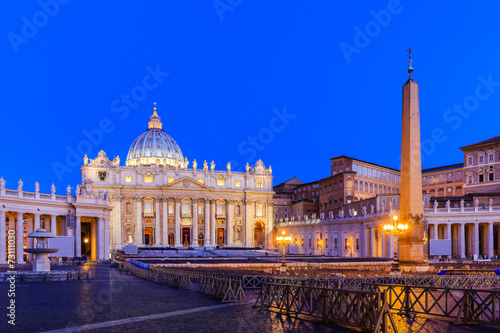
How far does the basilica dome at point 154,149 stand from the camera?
129m

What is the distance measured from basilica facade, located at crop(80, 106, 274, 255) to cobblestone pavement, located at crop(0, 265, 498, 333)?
79.5 metres

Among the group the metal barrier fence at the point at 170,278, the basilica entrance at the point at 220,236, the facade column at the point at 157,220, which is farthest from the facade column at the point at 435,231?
the facade column at the point at 157,220

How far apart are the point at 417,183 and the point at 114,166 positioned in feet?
270

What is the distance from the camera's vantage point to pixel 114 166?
102 meters

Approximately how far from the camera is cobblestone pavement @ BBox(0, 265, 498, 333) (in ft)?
42.2

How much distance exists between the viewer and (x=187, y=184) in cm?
10538

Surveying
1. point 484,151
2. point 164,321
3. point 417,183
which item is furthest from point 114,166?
point 164,321

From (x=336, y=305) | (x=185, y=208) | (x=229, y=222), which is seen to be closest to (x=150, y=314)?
(x=336, y=305)

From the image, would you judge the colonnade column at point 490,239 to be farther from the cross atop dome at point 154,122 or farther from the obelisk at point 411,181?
the cross atop dome at point 154,122

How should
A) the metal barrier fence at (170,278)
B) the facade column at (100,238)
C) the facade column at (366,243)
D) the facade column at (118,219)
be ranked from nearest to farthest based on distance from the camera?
the metal barrier fence at (170,278) → the facade column at (100,238) → the facade column at (366,243) → the facade column at (118,219)

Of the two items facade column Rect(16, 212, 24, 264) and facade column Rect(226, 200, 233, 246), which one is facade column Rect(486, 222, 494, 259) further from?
facade column Rect(226, 200, 233, 246)

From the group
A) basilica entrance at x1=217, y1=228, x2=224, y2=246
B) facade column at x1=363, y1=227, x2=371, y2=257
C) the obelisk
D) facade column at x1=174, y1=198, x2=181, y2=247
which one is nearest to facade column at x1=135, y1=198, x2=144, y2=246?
facade column at x1=174, y1=198, x2=181, y2=247

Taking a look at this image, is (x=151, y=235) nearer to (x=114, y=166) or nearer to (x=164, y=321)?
(x=114, y=166)

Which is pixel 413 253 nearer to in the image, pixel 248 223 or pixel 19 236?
pixel 19 236
